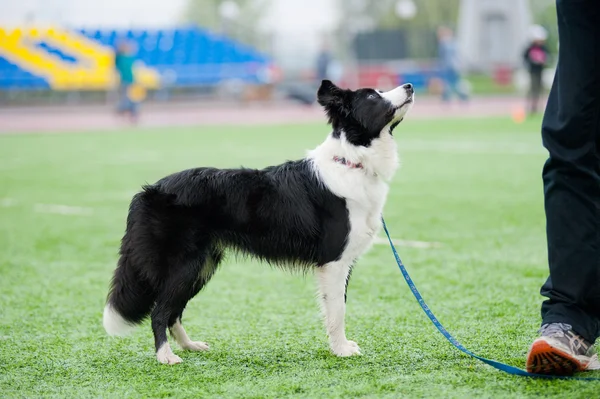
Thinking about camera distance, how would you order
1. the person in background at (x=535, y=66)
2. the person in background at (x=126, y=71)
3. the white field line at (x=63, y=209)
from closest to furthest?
the white field line at (x=63, y=209), the person in background at (x=535, y=66), the person in background at (x=126, y=71)

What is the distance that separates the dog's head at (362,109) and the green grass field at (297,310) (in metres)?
0.81

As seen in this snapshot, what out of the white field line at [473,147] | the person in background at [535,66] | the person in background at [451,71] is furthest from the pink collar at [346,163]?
the person in background at [451,71]

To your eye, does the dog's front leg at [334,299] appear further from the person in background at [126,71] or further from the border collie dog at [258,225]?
the person in background at [126,71]

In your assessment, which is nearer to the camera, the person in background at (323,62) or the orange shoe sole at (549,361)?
the orange shoe sole at (549,361)

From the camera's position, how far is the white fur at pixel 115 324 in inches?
156

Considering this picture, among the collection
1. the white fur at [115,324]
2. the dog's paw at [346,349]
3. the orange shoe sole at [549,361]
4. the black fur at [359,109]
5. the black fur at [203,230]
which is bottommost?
the dog's paw at [346,349]

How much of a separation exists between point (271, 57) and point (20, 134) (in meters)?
18.6

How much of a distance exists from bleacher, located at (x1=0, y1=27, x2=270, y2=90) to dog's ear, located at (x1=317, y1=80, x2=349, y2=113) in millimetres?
29722

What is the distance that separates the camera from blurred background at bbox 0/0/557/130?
111 ft

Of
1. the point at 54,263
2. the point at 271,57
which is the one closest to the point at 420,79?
the point at 271,57

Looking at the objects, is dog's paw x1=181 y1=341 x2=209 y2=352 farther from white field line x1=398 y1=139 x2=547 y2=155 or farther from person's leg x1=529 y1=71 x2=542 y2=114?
person's leg x1=529 y1=71 x2=542 y2=114

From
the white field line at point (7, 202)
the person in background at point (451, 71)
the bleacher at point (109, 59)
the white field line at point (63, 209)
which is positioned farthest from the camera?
the bleacher at point (109, 59)

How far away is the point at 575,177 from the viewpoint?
3418 millimetres

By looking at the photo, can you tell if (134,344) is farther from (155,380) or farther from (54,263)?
(54,263)
